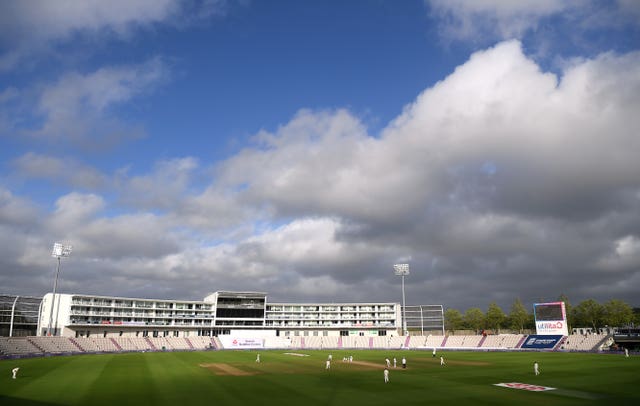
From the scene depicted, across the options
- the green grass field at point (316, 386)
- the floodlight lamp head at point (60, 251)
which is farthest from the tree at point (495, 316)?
the floodlight lamp head at point (60, 251)

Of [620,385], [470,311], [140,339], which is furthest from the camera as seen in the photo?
[470,311]

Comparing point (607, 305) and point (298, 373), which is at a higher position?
point (607, 305)

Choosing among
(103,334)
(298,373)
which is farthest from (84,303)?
(298,373)

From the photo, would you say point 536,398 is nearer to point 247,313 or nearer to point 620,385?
point 620,385

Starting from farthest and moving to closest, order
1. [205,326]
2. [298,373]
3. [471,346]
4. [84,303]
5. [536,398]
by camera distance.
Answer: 1. [205,326]
2. [84,303]
3. [471,346]
4. [298,373]
5. [536,398]

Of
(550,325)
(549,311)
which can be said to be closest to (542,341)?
(550,325)

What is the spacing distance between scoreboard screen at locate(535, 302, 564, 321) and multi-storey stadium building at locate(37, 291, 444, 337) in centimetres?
6245

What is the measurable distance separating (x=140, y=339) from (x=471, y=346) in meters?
91.7

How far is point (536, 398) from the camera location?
3572 centimetres

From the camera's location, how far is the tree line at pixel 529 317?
128 m

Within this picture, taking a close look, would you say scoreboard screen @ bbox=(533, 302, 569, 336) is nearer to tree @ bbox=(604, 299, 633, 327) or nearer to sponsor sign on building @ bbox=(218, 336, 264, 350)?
tree @ bbox=(604, 299, 633, 327)

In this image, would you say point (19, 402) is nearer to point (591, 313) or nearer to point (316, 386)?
point (316, 386)

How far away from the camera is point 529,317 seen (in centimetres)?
15138

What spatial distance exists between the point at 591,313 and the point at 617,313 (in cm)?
719
